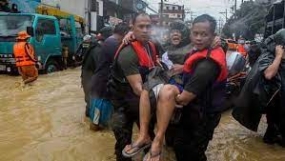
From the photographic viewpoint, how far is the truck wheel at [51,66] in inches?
528

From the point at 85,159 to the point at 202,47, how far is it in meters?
2.20

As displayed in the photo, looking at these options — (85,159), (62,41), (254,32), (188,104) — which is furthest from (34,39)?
(254,32)

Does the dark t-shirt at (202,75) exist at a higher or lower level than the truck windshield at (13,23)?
lower

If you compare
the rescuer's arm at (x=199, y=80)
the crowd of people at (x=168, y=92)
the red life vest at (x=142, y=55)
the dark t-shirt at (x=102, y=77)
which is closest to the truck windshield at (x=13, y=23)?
the dark t-shirt at (x=102, y=77)

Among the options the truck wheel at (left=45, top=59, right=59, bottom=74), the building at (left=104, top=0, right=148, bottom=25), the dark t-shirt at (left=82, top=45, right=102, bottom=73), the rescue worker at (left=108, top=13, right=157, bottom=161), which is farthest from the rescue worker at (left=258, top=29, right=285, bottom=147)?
the building at (left=104, top=0, right=148, bottom=25)

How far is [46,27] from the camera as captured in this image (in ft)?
42.9

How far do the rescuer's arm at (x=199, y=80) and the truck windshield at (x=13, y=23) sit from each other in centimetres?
984

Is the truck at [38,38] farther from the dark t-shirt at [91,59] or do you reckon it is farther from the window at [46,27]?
the dark t-shirt at [91,59]

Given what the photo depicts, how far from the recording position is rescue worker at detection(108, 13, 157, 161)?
3.78 metres

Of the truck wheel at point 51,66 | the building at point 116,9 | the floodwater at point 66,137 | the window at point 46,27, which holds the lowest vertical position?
the floodwater at point 66,137

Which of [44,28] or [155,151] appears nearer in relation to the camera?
[155,151]

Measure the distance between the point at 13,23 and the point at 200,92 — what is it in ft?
33.6

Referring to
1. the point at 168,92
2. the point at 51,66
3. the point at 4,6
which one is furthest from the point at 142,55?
the point at 4,6

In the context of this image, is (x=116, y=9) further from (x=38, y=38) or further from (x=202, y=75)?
(x=202, y=75)
